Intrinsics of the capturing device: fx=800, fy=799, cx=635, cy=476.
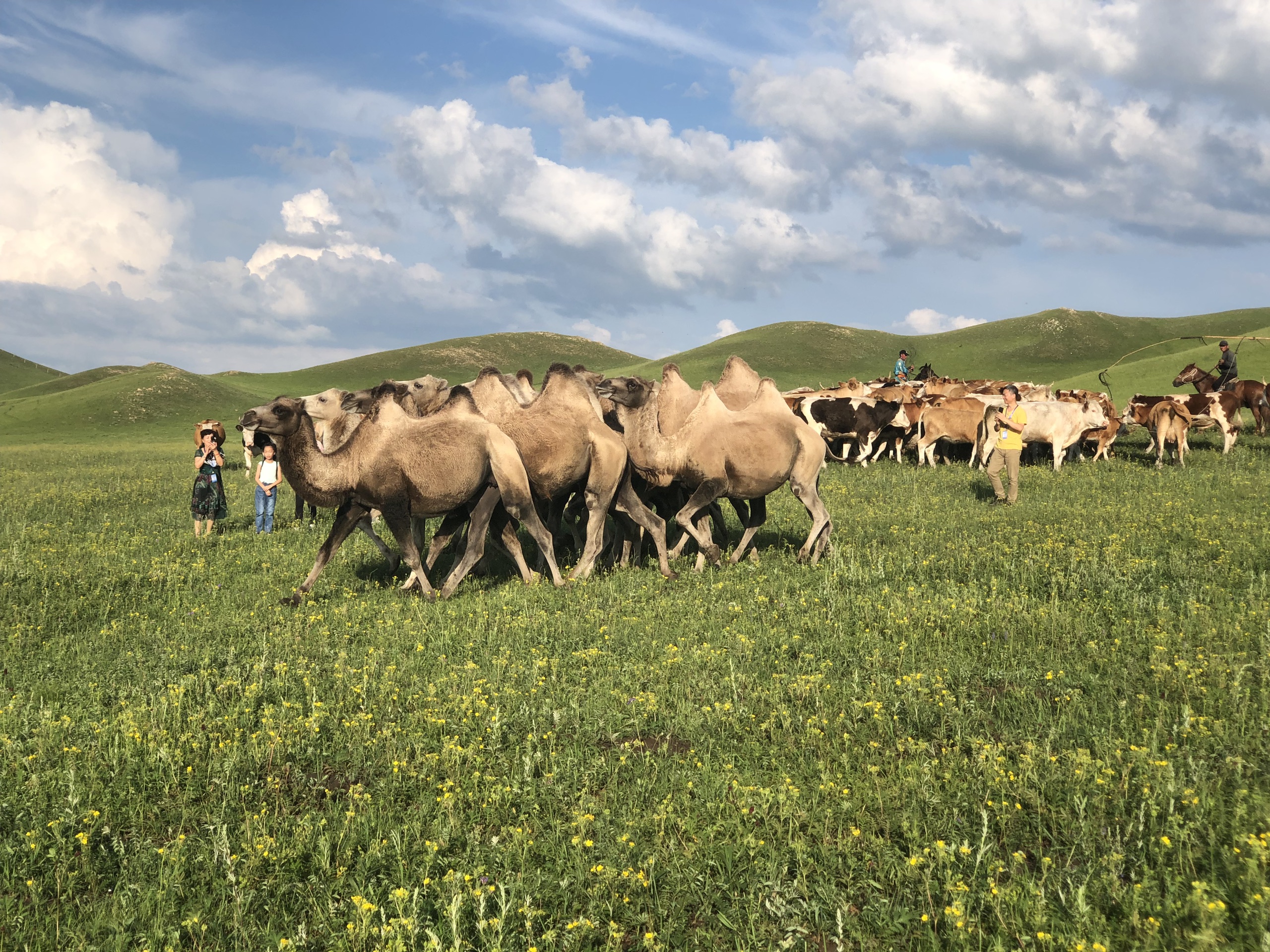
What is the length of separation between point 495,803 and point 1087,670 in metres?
5.16

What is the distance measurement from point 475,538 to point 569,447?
1.91 meters

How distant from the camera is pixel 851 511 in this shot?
16641mm

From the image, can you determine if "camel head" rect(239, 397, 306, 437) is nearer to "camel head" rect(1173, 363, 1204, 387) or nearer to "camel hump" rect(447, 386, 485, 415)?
"camel hump" rect(447, 386, 485, 415)

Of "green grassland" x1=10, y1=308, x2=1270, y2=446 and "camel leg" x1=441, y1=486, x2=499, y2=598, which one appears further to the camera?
"green grassland" x1=10, y1=308, x2=1270, y2=446

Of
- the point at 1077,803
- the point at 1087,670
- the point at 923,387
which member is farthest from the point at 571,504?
the point at 923,387

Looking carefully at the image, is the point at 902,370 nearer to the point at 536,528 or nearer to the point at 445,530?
the point at 536,528

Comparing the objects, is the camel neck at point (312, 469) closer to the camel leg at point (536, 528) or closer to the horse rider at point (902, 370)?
the camel leg at point (536, 528)

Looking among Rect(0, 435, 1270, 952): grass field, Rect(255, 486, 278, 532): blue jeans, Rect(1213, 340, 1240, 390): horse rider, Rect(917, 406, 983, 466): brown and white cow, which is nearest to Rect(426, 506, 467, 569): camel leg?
Rect(0, 435, 1270, 952): grass field

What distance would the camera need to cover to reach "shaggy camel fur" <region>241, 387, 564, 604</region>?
34.6 feet

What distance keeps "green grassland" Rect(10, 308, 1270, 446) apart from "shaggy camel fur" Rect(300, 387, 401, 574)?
46323 millimetres

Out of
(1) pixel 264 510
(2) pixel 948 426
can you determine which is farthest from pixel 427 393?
(2) pixel 948 426

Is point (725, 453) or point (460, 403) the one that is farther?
point (725, 453)

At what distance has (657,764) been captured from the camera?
228 inches

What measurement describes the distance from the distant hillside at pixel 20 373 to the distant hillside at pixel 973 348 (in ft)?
395
